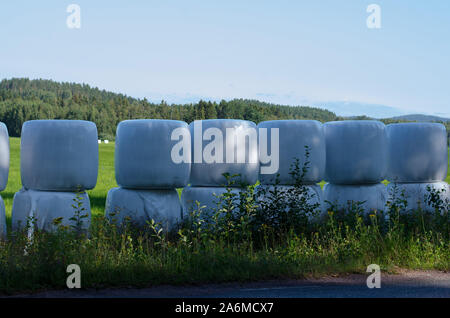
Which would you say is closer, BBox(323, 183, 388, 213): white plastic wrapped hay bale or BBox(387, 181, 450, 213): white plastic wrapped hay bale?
BBox(323, 183, 388, 213): white plastic wrapped hay bale

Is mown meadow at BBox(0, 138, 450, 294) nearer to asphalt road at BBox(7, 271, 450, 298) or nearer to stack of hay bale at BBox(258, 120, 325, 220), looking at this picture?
asphalt road at BBox(7, 271, 450, 298)

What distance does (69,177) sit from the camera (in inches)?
292

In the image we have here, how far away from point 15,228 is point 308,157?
4.19 meters

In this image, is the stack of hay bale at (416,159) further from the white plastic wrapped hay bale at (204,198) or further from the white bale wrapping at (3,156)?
the white bale wrapping at (3,156)

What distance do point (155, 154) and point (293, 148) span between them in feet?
6.58

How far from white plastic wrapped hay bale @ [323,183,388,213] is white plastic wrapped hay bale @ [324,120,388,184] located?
9 centimetres

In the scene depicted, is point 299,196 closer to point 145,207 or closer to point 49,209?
point 145,207

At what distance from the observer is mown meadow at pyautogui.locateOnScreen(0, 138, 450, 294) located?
563cm

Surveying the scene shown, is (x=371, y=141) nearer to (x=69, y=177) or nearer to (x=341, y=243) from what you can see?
(x=341, y=243)

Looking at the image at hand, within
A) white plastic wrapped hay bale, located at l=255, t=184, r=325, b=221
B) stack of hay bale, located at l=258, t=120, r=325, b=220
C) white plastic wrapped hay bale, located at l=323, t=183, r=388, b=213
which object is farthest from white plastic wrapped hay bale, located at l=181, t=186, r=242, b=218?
white plastic wrapped hay bale, located at l=323, t=183, r=388, b=213

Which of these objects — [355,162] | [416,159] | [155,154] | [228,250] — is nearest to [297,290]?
[228,250]

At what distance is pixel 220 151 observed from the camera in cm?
772

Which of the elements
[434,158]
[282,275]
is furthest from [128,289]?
[434,158]

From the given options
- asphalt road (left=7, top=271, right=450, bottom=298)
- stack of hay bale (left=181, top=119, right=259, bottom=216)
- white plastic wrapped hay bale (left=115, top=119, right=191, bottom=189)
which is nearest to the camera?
asphalt road (left=7, top=271, right=450, bottom=298)
